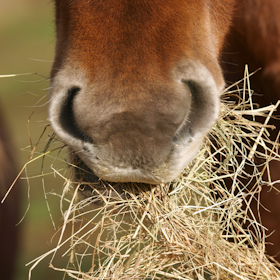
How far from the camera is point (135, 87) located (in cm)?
91

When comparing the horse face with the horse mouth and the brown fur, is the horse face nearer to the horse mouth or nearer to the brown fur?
the horse mouth

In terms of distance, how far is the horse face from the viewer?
2.98 feet

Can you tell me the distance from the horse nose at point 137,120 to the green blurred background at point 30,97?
0.16 metres

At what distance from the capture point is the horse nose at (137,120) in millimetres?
903

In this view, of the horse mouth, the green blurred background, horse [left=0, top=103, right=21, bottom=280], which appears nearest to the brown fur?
the horse mouth

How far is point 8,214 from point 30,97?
3.29 metres

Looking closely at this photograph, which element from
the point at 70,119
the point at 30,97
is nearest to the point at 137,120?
the point at 70,119

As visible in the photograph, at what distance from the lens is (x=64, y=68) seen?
990mm

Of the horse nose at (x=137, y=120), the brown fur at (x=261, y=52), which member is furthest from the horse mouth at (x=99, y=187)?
the brown fur at (x=261, y=52)

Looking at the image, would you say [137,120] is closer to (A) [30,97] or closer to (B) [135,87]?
(B) [135,87]

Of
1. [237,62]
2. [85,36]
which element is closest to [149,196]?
[85,36]

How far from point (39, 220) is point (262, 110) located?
109 inches

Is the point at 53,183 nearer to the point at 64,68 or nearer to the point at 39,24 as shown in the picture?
the point at 64,68

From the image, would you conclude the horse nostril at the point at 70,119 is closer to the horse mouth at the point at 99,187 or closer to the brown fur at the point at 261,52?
the horse mouth at the point at 99,187
